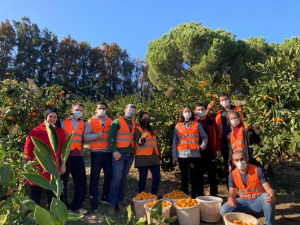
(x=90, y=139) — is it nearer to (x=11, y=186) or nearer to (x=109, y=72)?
(x=11, y=186)

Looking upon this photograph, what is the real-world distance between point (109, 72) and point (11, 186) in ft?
75.1

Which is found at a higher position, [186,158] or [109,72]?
→ [109,72]

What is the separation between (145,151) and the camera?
394 centimetres

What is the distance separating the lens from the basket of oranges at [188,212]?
3217 millimetres

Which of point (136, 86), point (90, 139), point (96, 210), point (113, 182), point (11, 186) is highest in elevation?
point (136, 86)

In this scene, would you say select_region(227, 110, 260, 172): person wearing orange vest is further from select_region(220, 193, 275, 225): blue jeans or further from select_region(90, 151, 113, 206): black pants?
select_region(90, 151, 113, 206): black pants

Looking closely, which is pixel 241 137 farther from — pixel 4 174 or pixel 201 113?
pixel 4 174

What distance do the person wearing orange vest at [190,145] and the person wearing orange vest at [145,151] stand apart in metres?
0.33

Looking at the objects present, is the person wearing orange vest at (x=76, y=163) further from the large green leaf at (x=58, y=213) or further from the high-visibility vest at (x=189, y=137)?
the large green leaf at (x=58, y=213)

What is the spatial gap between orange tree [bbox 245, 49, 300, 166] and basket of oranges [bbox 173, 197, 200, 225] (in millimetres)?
1003

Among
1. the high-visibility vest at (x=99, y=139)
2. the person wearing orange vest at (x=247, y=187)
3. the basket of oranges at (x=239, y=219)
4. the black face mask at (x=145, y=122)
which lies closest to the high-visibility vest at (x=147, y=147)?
the black face mask at (x=145, y=122)

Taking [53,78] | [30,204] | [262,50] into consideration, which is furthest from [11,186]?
[53,78]

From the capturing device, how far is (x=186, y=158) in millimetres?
4000

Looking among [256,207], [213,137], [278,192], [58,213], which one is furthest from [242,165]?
[58,213]
